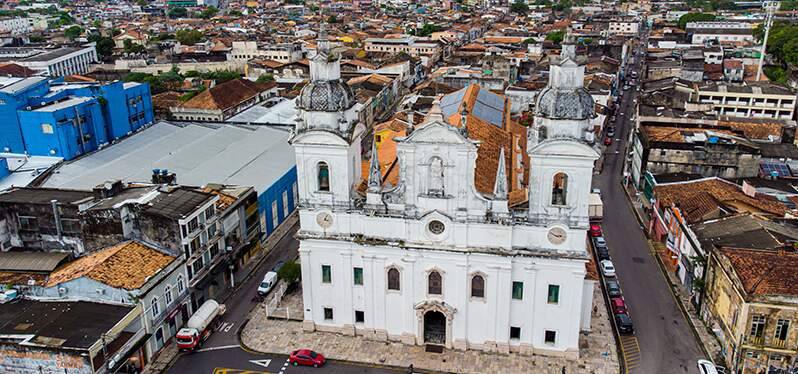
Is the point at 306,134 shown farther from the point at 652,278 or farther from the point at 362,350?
the point at 652,278

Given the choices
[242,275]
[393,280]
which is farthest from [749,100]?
[242,275]

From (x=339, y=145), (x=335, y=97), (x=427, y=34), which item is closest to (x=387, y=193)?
(x=339, y=145)

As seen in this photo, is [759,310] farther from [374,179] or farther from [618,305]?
[374,179]

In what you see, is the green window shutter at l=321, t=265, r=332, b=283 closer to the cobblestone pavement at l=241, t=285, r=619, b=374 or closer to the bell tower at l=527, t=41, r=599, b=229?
the cobblestone pavement at l=241, t=285, r=619, b=374

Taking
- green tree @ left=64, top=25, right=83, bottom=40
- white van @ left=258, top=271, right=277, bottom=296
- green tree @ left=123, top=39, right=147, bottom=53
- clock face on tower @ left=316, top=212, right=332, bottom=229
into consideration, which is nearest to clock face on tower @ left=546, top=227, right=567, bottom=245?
clock face on tower @ left=316, top=212, right=332, bottom=229

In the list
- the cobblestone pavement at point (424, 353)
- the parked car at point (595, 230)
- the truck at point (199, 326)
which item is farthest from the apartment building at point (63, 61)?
the parked car at point (595, 230)
